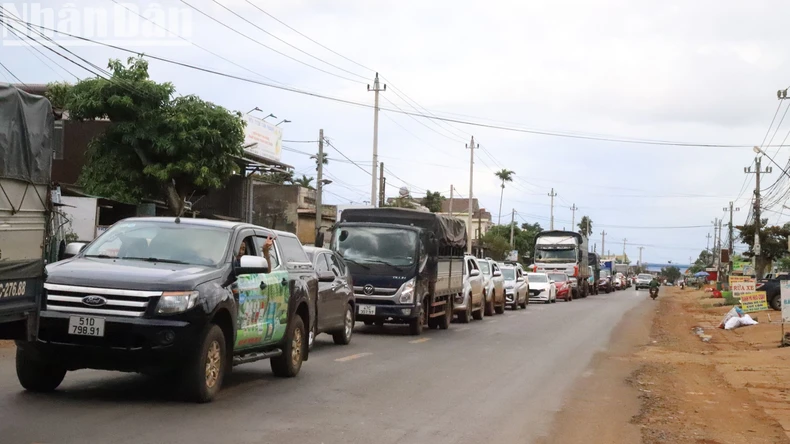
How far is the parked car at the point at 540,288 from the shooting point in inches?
1754

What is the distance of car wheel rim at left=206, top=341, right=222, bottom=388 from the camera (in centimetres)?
915

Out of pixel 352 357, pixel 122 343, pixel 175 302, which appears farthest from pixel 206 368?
pixel 352 357

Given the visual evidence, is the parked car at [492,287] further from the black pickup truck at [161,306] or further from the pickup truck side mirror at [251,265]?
the pickup truck side mirror at [251,265]

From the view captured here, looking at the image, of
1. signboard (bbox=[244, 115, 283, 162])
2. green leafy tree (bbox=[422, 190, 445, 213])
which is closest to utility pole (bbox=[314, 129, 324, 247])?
signboard (bbox=[244, 115, 283, 162])

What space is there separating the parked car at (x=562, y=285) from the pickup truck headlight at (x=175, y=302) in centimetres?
4125

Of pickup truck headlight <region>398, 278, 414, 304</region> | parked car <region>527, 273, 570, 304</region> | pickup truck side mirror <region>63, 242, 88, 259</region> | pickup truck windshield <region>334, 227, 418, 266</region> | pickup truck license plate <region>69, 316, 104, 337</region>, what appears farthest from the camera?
parked car <region>527, 273, 570, 304</region>

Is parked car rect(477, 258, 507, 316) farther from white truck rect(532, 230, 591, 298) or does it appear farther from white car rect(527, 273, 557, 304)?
white truck rect(532, 230, 591, 298)

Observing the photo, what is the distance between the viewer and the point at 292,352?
1174cm

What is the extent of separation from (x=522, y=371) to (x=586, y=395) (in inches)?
96.0

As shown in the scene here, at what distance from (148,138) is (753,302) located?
65.3ft

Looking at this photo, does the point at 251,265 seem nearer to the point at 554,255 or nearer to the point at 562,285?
the point at 562,285

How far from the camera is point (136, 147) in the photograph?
30641 millimetres

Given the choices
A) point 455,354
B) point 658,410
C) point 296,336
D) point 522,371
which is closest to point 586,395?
point 658,410

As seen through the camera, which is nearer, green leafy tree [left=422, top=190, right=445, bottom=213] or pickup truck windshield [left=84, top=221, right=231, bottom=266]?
pickup truck windshield [left=84, top=221, right=231, bottom=266]
